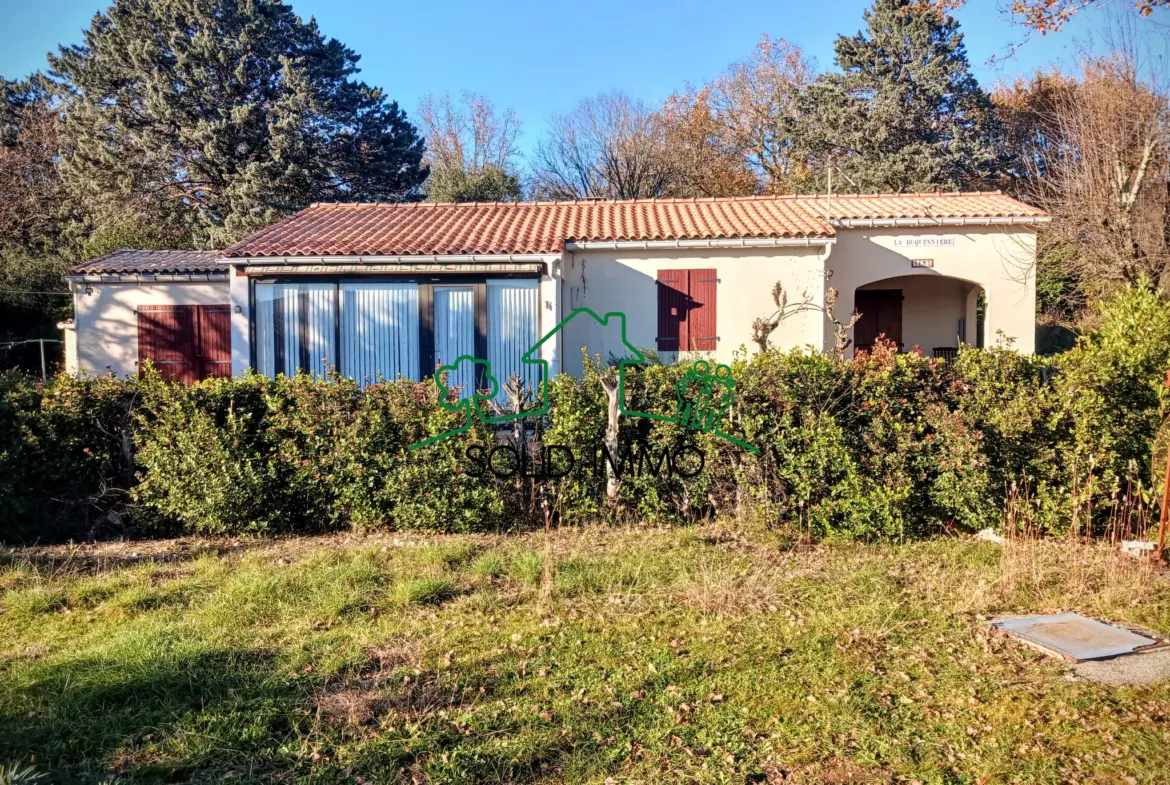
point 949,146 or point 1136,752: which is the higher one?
point 949,146

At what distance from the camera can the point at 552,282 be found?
492 inches

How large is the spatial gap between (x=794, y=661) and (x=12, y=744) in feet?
12.6

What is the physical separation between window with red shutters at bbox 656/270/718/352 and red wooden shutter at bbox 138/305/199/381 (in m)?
10.1

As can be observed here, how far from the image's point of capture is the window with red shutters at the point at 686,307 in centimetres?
1358

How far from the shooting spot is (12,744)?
3.39 meters

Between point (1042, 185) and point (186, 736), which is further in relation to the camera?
point (1042, 185)

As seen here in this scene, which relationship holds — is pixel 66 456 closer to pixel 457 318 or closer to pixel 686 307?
pixel 457 318

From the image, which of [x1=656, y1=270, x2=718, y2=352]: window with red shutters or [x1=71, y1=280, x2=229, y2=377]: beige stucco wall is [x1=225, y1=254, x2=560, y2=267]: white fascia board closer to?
[x1=656, y1=270, x2=718, y2=352]: window with red shutters

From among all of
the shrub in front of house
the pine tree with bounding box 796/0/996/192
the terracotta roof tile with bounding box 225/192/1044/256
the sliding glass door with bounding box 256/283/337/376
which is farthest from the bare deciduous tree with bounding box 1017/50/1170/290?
the shrub in front of house

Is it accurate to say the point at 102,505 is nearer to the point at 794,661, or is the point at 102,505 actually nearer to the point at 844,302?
the point at 794,661

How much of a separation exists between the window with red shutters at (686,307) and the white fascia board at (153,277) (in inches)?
367

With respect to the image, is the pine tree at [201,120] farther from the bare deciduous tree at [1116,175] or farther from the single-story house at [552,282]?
the bare deciduous tree at [1116,175]

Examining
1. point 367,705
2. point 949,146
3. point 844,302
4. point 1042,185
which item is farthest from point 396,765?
point 949,146

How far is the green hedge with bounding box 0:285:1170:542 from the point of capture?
649 cm
